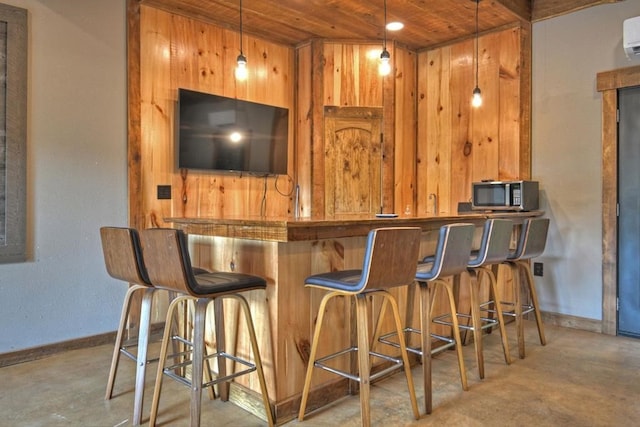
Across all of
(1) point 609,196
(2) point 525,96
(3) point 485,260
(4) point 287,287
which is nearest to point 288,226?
(4) point 287,287

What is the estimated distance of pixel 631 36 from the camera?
3.38 metres

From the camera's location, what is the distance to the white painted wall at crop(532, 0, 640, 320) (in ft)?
12.2

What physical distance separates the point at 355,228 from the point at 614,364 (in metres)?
2.08

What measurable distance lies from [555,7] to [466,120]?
1.20 m

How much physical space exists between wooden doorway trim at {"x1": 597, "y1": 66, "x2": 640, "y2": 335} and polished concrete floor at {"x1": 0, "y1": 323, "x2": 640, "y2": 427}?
0.55 metres

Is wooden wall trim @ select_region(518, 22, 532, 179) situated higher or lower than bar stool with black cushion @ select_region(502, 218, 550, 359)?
higher

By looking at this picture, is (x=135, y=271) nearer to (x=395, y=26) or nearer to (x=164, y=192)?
(x=164, y=192)

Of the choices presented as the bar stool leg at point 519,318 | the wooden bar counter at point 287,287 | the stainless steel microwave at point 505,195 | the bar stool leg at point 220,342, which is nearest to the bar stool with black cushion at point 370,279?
the wooden bar counter at point 287,287

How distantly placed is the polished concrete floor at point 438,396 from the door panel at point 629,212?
1.72 feet

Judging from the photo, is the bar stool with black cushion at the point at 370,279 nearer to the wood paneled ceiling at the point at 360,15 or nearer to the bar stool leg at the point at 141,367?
the bar stool leg at the point at 141,367

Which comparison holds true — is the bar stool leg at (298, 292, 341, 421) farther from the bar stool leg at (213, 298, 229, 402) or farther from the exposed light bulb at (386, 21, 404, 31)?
the exposed light bulb at (386, 21, 404, 31)

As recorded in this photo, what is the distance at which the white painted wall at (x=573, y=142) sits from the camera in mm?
3717

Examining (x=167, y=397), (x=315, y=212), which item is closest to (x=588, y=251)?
(x=315, y=212)

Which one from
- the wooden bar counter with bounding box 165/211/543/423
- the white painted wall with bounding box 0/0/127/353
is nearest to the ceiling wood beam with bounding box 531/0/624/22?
the wooden bar counter with bounding box 165/211/543/423
